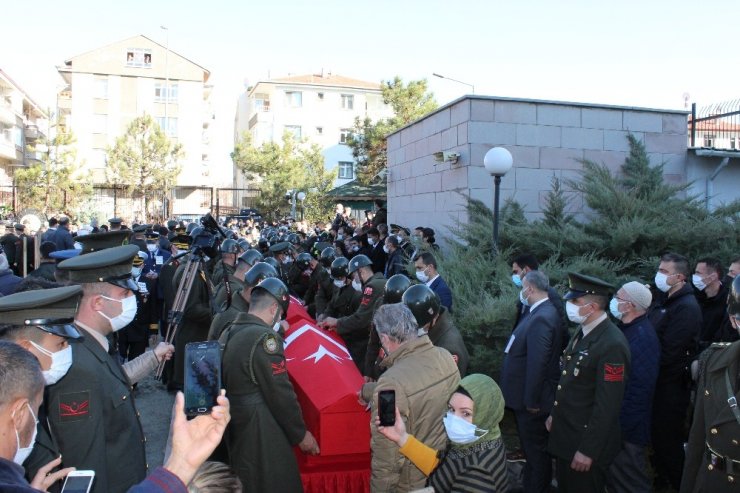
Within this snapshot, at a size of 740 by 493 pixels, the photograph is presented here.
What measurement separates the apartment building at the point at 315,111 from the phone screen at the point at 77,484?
156 feet

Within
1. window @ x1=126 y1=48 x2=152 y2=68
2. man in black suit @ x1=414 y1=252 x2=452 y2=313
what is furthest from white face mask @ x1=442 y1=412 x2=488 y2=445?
window @ x1=126 y1=48 x2=152 y2=68

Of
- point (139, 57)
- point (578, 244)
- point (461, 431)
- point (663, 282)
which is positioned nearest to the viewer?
point (461, 431)

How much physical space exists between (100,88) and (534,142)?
42.4m

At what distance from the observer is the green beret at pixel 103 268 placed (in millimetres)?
3291

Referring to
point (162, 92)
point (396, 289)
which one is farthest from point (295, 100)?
point (396, 289)

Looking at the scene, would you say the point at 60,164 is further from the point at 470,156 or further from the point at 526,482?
the point at 526,482

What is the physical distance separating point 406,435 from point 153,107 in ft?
156

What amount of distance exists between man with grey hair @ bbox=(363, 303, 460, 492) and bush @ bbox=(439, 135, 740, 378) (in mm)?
2749

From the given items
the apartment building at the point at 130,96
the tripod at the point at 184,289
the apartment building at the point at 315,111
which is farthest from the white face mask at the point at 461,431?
the apartment building at the point at 315,111

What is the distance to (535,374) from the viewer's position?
186 inches

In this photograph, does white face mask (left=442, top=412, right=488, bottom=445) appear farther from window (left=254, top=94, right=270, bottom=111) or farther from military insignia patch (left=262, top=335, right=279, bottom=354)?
window (left=254, top=94, right=270, bottom=111)

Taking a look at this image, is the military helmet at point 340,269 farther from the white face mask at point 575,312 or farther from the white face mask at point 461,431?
the white face mask at point 461,431

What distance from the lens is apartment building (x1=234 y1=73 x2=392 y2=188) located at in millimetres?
50094

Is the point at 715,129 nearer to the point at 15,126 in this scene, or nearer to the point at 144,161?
the point at 144,161
